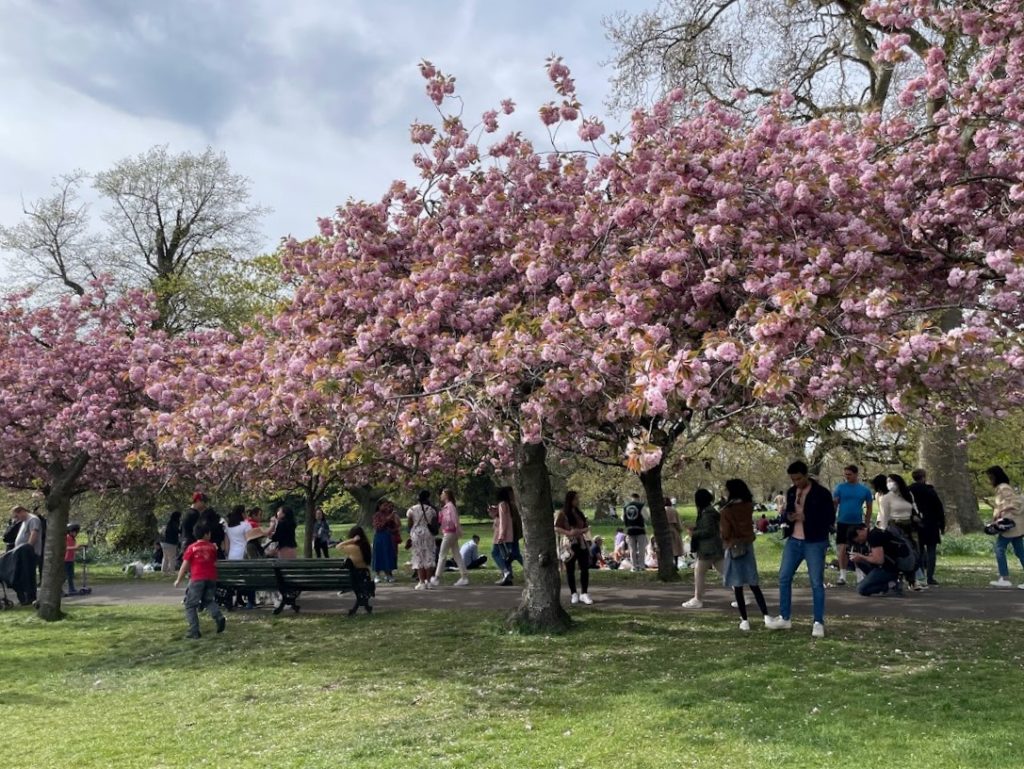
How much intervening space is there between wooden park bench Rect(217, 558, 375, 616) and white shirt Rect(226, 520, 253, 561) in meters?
1.64

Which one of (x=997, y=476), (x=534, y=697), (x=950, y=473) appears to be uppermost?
(x=950, y=473)

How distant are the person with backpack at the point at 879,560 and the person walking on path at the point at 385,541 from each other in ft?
27.1

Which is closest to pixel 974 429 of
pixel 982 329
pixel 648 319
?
pixel 982 329

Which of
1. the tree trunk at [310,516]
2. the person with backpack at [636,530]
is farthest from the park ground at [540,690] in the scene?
the tree trunk at [310,516]

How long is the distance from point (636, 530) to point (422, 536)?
14.6 feet

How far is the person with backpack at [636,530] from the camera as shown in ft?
56.3

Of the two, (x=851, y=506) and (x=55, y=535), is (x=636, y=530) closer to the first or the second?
(x=851, y=506)

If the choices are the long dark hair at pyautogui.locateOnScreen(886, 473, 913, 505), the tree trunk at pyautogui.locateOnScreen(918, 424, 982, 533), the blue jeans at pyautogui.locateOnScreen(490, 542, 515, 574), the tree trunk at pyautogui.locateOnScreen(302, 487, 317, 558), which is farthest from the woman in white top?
the tree trunk at pyautogui.locateOnScreen(302, 487, 317, 558)

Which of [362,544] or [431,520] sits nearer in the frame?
[362,544]

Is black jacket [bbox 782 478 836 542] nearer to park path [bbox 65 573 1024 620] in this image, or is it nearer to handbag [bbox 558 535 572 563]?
park path [bbox 65 573 1024 620]

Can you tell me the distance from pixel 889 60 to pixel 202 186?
27.4m

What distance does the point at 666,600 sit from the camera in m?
12.1

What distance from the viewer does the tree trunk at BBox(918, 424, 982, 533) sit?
889 inches

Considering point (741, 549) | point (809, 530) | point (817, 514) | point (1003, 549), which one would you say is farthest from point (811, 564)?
point (1003, 549)
